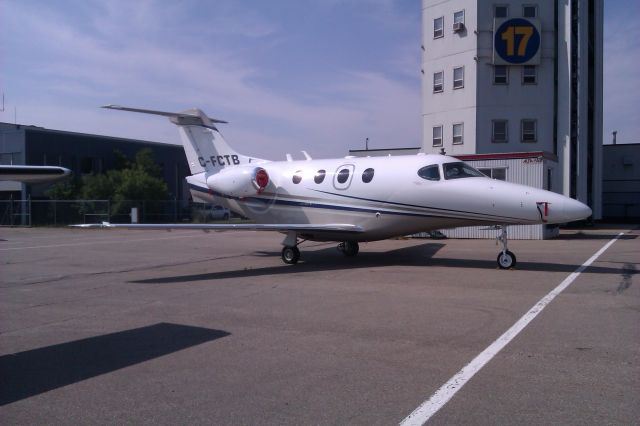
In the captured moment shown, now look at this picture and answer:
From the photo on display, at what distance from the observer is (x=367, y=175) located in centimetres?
1588

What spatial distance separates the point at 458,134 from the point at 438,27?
6639 millimetres

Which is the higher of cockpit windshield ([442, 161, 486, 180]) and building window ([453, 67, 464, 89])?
building window ([453, 67, 464, 89])

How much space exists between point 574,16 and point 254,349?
34377 millimetres

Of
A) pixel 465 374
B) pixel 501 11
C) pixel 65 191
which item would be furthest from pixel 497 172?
pixel 65 191

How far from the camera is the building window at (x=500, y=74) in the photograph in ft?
107

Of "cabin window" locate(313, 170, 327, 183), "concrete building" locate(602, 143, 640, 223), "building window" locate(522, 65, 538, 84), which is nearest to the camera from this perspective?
"cabin window" locate(313, 170, 327, 183)

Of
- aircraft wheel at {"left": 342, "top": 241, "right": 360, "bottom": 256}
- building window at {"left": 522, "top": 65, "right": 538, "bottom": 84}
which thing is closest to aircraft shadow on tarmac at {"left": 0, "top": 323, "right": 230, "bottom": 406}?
aircraft wheel at {"left": 342, "top": 241, "right": 360, "bottom": 256}

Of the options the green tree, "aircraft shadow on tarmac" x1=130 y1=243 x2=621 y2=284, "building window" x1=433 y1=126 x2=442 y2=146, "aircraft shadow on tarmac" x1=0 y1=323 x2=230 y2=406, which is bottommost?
"aircraft shadow on tarmac" x1=0 y1=323 x2=230 y2=406

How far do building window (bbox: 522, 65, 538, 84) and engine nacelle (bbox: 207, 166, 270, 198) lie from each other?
20.9m

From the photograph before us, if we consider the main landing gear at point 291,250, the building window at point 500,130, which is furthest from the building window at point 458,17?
the main landing gear at point 291,250

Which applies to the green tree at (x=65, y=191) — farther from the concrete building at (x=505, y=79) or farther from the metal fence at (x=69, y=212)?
the concrete building at (x=505, y=79)

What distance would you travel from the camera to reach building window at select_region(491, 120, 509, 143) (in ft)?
107

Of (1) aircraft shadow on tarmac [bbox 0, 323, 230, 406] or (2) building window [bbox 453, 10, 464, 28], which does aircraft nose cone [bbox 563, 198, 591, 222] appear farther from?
(2) building window [bbox 453, 10, 464, 28]

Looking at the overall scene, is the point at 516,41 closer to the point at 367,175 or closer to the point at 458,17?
the point at 458,17
